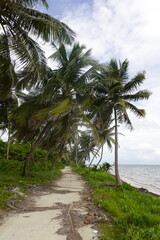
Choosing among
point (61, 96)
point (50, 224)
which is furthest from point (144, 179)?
point (50, 224)

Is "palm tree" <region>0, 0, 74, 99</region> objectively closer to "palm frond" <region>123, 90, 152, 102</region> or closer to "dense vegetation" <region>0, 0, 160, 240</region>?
"dense vegetation" <region>0, 0, 160, 240</region>

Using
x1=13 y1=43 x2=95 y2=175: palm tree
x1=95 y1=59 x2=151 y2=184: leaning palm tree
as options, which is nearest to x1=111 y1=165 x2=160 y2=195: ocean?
x1=95 y1=59 x2=151 y2=184: leaning palm tree

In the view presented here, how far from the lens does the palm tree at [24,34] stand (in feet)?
17.9

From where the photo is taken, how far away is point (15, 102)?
48.7 feet

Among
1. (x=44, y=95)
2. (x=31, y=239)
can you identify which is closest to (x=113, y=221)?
(x=31, y=239)

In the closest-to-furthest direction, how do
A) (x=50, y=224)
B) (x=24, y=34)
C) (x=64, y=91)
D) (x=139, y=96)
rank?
(x=50, y=224)
(x=24, y=34)
(x=64, y=91)
(x=139, y=96)

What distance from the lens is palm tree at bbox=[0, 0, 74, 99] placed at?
5.46 metres

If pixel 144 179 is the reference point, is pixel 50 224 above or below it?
above

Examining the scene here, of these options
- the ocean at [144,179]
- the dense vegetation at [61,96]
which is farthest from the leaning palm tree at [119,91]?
the ocean at [144,179]

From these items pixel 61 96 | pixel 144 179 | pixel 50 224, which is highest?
pixel 61 96

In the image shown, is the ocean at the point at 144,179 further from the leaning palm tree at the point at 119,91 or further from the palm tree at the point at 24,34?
the palm tree at the point at 24,34

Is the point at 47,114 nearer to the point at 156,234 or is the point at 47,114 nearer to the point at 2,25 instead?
the point at 2,25

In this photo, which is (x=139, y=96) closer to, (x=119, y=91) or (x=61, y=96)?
(x=119, y=91)

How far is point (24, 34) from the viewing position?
6082 millimetres
